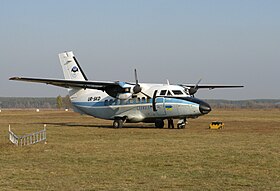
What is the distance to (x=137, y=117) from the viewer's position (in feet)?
121

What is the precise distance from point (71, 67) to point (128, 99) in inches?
276

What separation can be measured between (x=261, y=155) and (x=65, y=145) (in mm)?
8558

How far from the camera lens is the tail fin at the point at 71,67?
136 feet

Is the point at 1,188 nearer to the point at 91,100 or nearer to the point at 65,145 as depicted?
the point at 65,145

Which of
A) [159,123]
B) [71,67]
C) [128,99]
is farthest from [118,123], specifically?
[71,67]

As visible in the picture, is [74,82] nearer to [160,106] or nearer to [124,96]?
[124,96]

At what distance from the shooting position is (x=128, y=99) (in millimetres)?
36938

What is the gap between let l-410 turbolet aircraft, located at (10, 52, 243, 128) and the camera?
34.1 m

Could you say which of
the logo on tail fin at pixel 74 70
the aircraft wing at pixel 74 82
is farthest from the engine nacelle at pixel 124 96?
the logo on tail fin at pixel 74 70

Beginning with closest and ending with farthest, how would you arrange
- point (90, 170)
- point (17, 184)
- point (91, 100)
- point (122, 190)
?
1. point (122, 190)
2. point (17, 184)
3. point (90, 170)
4. point (91, 100)

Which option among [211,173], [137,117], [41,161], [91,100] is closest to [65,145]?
[41,161]

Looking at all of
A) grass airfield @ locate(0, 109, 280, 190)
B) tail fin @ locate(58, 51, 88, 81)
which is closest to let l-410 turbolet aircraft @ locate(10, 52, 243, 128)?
tail fin @ locate(58, 51, 88, 81)

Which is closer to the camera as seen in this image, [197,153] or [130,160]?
[130,160]

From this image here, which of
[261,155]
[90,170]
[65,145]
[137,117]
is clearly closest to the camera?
[90,170]
